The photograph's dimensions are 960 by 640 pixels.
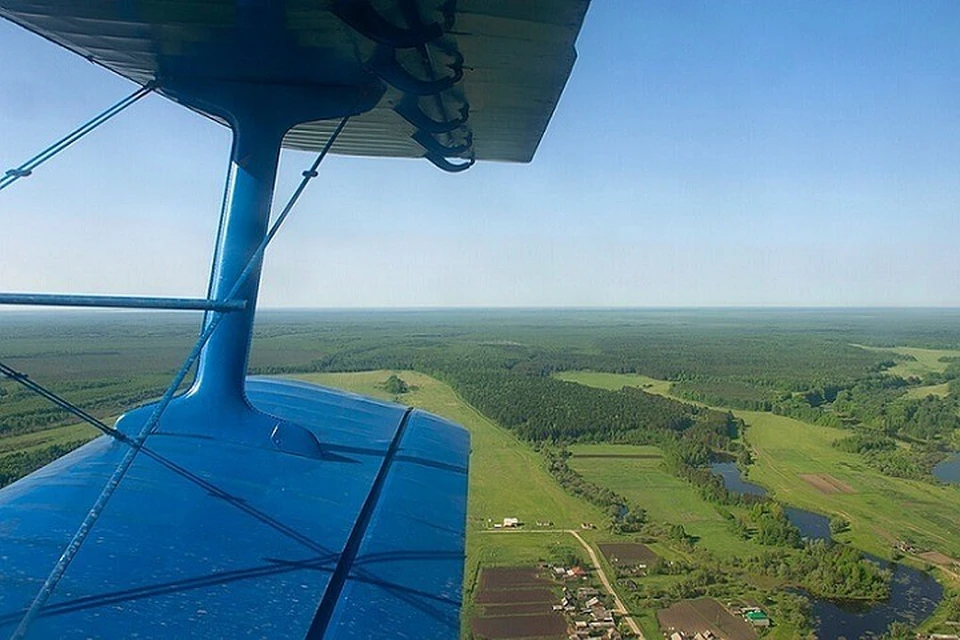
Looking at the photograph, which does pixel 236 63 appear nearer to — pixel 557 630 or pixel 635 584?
pixel 557 630

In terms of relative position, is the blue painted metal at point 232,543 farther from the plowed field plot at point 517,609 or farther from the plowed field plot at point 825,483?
the plowed field plot at point 825,483

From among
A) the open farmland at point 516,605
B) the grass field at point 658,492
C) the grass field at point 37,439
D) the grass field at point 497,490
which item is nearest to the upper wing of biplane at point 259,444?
the grass field at point 497,490

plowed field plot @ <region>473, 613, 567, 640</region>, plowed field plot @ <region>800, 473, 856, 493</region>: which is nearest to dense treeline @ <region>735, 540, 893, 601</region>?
plowed field plot @ <region>473, 613, 567, 640</region>

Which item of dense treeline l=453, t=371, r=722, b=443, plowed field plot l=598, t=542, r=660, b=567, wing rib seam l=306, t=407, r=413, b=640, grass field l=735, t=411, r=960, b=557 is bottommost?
grass field l=735, t=411, r=960, b=557

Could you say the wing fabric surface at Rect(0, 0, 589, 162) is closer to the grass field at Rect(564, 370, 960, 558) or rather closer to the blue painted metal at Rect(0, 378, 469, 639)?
the blue painted metal at Rect(0, 378, 469, 639)

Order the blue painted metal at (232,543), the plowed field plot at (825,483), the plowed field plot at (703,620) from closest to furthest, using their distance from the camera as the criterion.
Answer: the blue painted metal at (232,543)
the plowed field plot at (703,620)
the plowed field plot at (825,483)

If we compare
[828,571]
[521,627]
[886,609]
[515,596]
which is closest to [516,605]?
[515,596]
